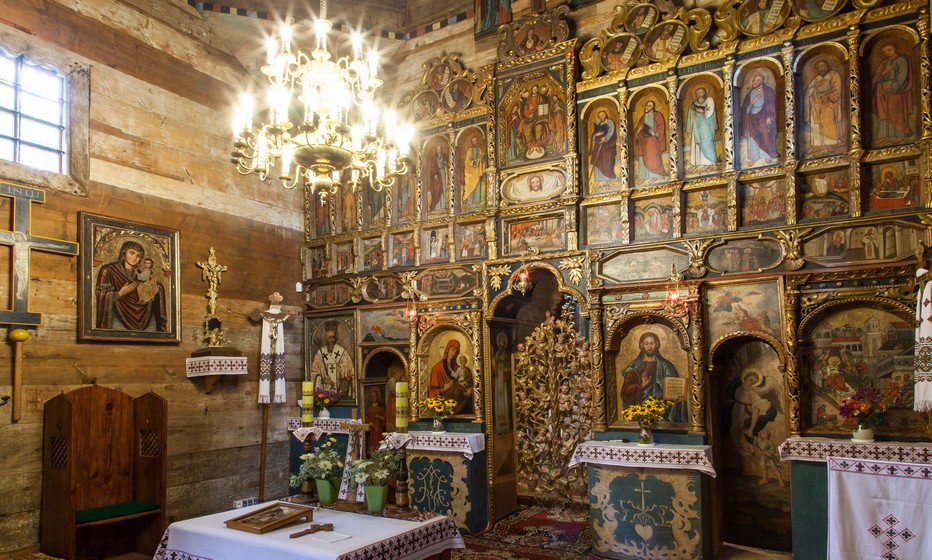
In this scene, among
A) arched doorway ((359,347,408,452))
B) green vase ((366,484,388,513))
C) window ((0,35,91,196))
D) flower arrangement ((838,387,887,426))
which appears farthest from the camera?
arched doorway ((359,347,408,452))

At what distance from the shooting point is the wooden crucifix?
24.5ft

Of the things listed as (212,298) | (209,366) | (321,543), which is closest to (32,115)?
(212,298)

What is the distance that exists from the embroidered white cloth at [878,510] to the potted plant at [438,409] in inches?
193

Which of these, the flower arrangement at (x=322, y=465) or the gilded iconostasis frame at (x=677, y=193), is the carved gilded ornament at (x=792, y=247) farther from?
the flower arrangement at (x=322, y=465)

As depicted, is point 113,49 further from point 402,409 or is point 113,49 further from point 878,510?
point 878,510

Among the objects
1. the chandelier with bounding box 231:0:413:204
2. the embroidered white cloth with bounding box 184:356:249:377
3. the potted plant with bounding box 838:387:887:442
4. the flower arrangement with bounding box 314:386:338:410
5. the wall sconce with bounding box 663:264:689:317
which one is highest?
the chandelier with bounding box 231:0:413:204

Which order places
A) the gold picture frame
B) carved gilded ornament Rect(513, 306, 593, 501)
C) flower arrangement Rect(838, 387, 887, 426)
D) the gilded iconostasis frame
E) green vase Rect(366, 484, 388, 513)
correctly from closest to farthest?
the gold picture frame < green vase Rect(366, 484, 388, 513) < flower arrangement Rect(838, 387, 887, 426) < the gilded iconostasis frame < carved gilded ornament Rect(513, 306, 593, 501)

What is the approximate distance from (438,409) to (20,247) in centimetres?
553

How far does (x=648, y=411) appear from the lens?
799cm

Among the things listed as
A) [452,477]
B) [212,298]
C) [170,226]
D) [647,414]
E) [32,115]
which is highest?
[32,115]

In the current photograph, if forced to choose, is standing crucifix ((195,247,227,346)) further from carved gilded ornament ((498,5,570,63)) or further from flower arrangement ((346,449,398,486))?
carved gilded ornament ((498,5,570,63))

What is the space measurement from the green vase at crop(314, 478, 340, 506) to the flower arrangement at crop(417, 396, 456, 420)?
3350 millimetres

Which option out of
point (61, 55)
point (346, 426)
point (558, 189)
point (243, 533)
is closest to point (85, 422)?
point (346, 426)

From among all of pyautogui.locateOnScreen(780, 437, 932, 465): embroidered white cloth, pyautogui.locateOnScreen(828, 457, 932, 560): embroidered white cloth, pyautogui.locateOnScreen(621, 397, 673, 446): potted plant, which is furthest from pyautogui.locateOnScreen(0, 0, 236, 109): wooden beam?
pyautogui.locateOnScreen(828, 457, 932, 560): embroidered white cloth
